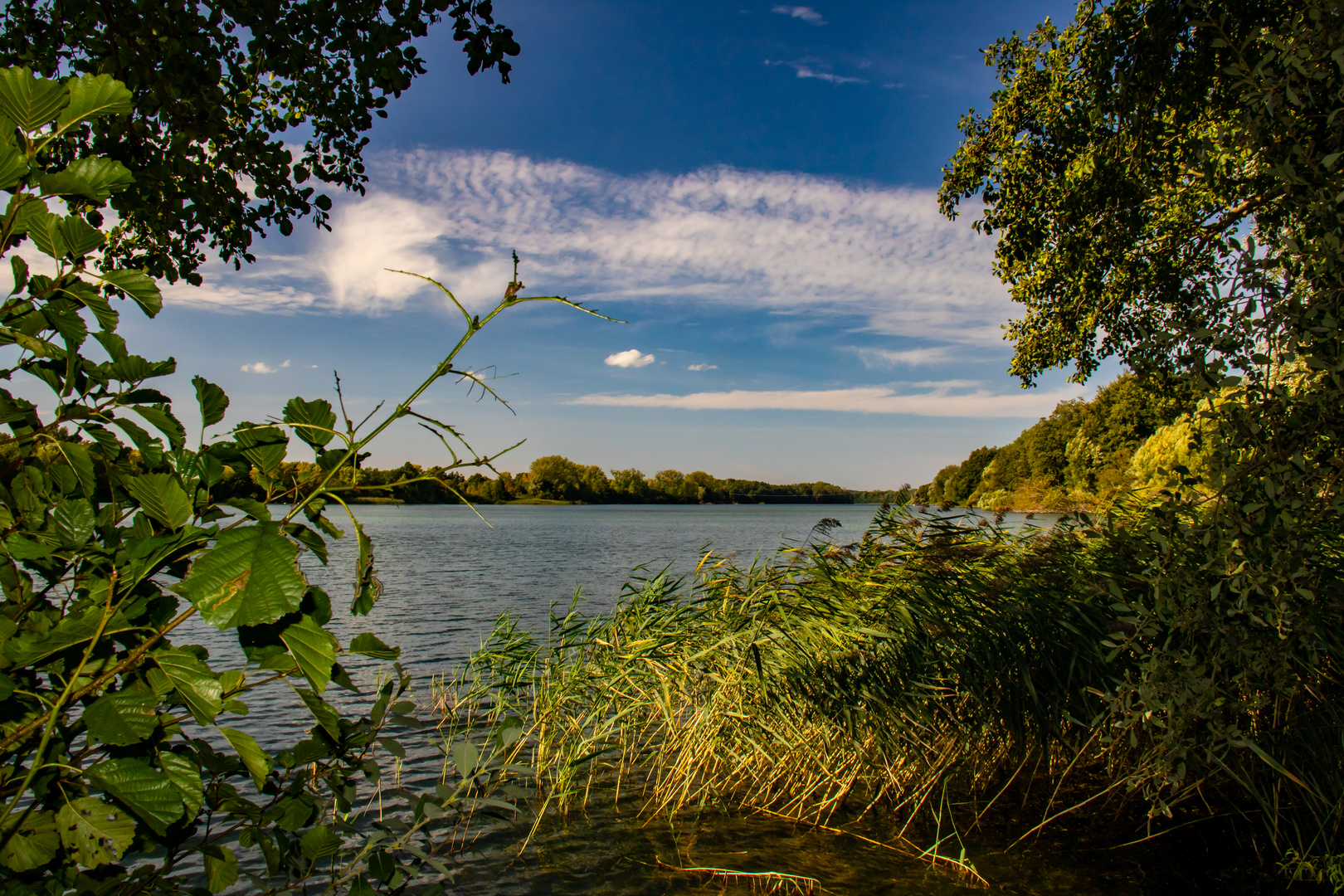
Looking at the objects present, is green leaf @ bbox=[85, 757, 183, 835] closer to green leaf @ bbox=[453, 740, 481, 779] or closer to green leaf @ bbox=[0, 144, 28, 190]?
green leaf @ bbox=[453, 740, 481, 779]

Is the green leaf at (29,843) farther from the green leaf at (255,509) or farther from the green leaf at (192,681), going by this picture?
the green leaf at (255,509)

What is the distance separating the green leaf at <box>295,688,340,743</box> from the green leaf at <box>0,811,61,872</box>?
389mm

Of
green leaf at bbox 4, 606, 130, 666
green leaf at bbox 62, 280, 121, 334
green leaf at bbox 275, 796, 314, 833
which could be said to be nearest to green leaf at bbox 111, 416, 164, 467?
green leaf at bbox 62, 280, 121, 334

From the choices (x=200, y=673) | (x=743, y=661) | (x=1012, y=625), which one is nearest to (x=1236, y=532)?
(x=1012, y=625)

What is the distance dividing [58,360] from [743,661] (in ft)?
18.9

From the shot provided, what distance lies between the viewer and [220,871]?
59.1 inches

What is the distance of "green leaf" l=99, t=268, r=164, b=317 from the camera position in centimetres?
133

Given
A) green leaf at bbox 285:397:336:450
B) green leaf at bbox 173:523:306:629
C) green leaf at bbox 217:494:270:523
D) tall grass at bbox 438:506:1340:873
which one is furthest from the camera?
tall grass at bbox 438:506:1340:873

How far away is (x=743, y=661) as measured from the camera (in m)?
6.43

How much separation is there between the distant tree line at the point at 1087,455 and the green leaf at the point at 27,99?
4823 mm

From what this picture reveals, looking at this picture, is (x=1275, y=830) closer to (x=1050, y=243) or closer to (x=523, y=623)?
(x=1050, y=243)

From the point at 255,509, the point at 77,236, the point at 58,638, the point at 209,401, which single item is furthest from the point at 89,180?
the point at 58,638

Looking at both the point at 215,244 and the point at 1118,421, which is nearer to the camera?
the point at 215,244

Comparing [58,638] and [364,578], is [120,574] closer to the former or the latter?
[58,638]
